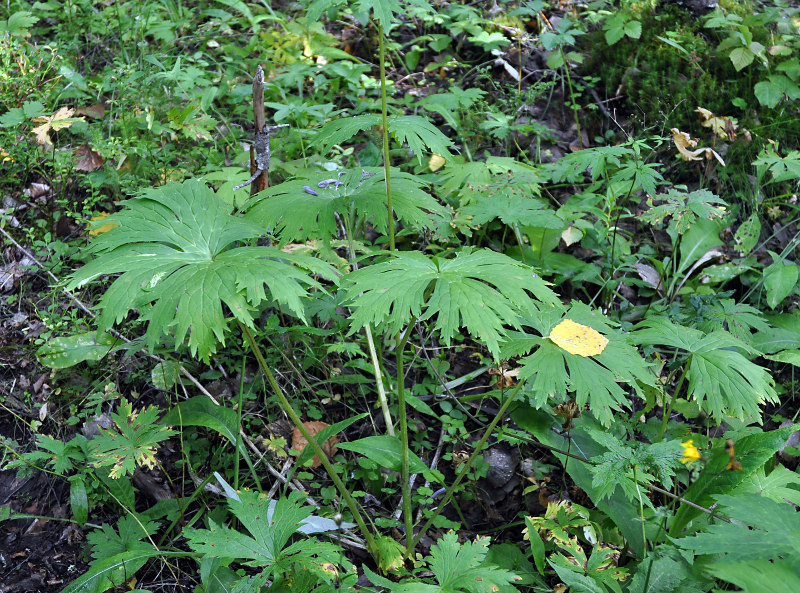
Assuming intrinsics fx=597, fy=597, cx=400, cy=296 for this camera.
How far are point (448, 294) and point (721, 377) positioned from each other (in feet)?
3.78

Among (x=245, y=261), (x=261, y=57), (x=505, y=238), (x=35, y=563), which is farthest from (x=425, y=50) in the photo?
(x=35, y=563)

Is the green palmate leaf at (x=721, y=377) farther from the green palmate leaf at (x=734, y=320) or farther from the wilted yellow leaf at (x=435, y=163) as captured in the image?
the wilted yellow leaf at (x=435, y=163)

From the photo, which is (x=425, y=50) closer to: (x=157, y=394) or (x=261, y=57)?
(x=261, y=57)

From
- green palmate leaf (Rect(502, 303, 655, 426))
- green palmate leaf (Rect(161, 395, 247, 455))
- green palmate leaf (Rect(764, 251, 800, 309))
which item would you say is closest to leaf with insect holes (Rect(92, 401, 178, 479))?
green palmate leaf (Rect(161, 395, 247, 455))

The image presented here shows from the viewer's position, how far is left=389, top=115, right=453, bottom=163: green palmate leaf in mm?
1919

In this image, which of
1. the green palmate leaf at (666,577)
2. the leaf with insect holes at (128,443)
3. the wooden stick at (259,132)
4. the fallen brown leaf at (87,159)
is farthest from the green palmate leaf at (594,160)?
the fallen brown leaf at (87,159)

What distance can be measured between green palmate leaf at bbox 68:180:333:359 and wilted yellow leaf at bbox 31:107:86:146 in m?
1.91

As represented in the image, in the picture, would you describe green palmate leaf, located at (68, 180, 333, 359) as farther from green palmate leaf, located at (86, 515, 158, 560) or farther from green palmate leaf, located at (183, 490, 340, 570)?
green palmate leaf, located at (86, 515, 158, 560)

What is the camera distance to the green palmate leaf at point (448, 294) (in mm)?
1602

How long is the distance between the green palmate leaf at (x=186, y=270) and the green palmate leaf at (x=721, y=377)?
4.48 feet

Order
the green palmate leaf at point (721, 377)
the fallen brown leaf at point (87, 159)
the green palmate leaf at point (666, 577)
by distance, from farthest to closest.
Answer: the fallen brown leaf at point (87, 159), the green palmate leaf at point (721, 377), the green palmate leaf at point (666, 577)

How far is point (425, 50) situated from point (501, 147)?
1.41 meters

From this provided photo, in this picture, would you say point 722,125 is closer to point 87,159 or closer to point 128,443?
point 128,443

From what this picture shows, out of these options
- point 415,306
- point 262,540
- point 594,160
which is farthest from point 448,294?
point 594,160
